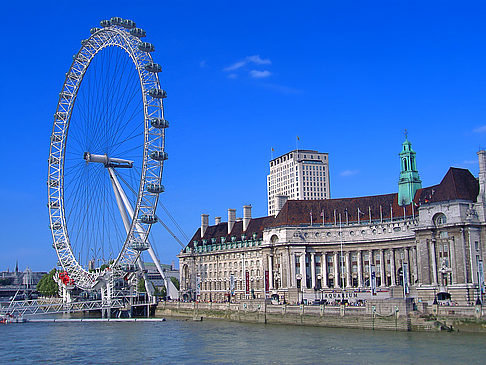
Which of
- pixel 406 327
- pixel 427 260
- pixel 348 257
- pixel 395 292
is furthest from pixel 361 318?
pixel 348 257

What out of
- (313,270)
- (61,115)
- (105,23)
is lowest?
(313,270)

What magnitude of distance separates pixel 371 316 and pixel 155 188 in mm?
32586

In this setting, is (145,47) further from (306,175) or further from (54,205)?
(306,175)

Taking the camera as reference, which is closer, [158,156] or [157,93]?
[157,93]

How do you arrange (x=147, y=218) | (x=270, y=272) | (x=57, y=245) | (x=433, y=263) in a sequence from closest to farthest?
1. (x=433, y=263)
2. (x=147, y=218)
3. (x=57, y=245)
4. (x=270, y=272)

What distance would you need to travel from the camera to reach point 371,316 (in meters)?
63.9

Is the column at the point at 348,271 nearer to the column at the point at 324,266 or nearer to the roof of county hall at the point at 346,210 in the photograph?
the column at the point at 324,266

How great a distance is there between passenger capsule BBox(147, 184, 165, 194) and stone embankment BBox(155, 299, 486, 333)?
18.3 m

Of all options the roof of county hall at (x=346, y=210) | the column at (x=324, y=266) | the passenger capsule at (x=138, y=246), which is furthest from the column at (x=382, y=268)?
the passenger capsule at (x=138, y=246)

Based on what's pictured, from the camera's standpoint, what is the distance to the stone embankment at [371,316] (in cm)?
5888

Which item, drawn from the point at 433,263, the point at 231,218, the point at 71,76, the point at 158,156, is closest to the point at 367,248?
the point at 433,263

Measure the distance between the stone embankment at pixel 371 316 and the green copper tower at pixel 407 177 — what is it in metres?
28.3

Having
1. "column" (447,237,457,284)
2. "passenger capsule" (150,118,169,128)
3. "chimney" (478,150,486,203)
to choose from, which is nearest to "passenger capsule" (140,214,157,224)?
"passenger capsule" (150,118,169,128)

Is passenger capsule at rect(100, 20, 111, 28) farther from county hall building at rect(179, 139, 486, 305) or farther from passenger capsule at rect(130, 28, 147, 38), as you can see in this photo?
county hall building at rect(179, 139, 486, 305)
